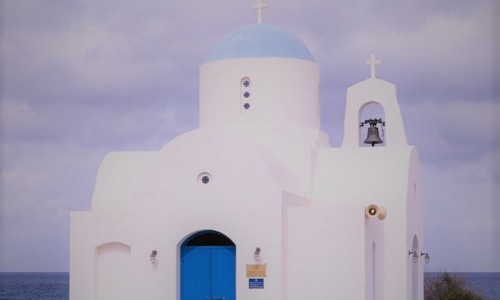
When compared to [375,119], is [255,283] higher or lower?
lower

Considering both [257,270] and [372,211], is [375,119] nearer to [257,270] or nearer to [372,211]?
[372,211]

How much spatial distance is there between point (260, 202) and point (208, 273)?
213 cm

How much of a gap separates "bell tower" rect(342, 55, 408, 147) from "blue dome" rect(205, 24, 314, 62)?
1.80 metres

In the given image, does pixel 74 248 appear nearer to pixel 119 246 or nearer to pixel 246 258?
pixel 119 246

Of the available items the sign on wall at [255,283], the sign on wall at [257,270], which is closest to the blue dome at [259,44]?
the sign on wall at [257,270]

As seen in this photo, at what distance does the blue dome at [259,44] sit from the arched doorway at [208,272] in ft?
18.0

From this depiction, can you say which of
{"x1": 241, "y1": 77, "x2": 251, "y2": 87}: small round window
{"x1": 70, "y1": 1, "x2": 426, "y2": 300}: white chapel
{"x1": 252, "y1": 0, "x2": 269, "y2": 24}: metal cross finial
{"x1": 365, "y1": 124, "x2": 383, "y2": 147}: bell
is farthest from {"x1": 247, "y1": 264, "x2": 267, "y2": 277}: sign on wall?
{"x1": 252, "y1": 0, "x2": 269, "y2": 24}: metal cross finial

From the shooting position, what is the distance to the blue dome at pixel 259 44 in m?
28.8

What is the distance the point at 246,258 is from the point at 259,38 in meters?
6.74

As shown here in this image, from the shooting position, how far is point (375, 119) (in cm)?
3002

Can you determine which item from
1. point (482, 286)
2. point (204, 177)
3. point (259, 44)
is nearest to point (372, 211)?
point (204, 177)

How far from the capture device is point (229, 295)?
25500 millimetres

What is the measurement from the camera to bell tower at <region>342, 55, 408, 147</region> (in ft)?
98.0

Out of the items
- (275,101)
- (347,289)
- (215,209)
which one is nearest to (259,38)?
(275,101)
